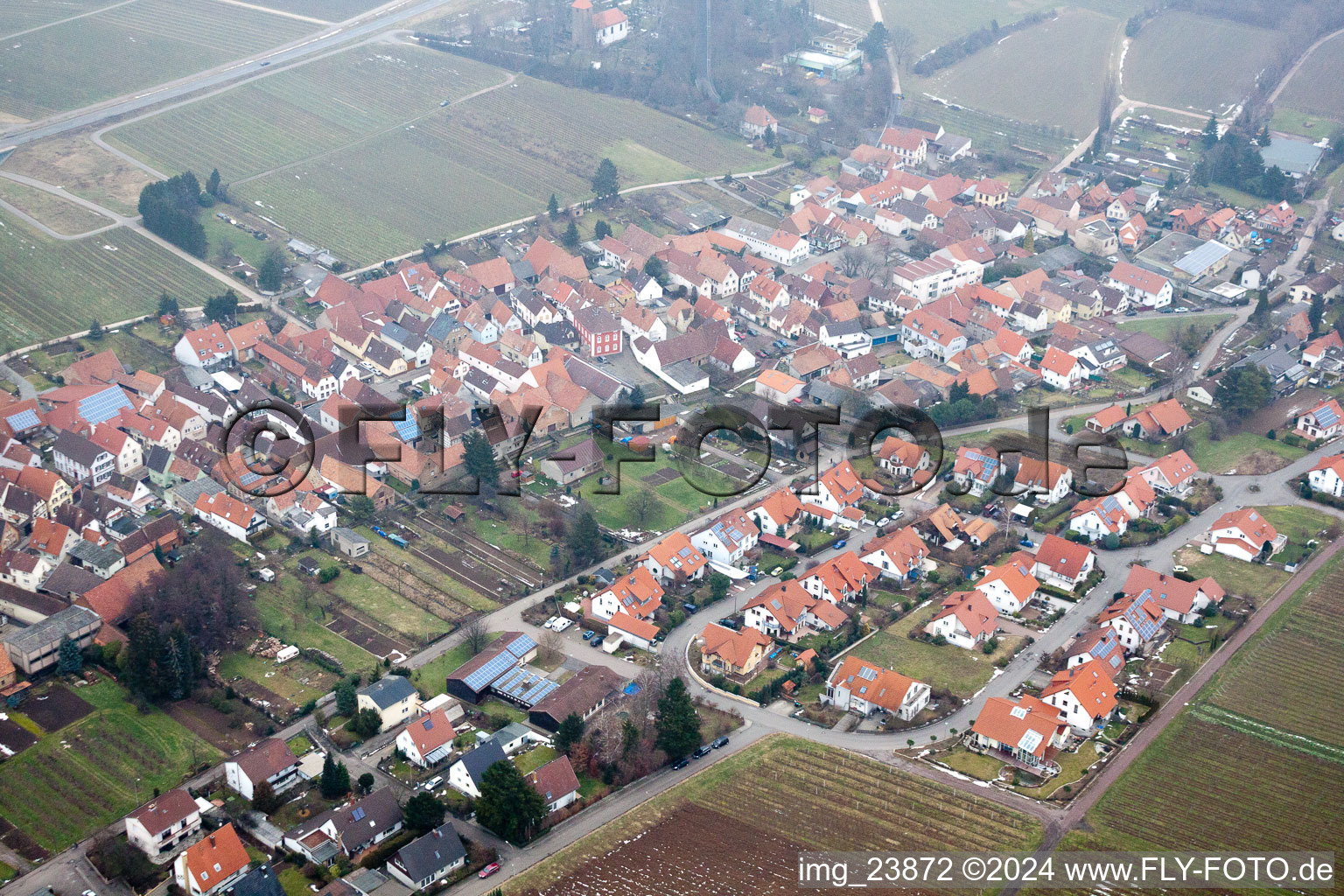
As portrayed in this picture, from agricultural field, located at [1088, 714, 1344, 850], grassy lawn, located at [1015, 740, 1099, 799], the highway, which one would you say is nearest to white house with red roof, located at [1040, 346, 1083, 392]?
agricultural field, located at [1088, 714, 1344, 850]

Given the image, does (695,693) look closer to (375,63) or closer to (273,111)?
(273,111)

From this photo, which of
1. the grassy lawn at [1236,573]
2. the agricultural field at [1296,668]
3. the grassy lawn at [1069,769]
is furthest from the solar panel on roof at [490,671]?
the grassy lawn at [1236,573]

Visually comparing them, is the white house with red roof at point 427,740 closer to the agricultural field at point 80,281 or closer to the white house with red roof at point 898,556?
the white house with red roof at point 898,556

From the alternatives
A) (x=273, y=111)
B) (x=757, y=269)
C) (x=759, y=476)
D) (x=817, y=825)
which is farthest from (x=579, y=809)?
(x=273, y=111)

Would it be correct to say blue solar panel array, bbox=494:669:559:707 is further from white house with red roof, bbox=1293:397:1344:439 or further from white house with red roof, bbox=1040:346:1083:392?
white house with red roof, bbox=1293:397:1344:439

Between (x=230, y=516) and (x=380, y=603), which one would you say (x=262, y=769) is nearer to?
(x=380, y=603)

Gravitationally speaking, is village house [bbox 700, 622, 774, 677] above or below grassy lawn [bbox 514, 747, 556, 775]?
above
